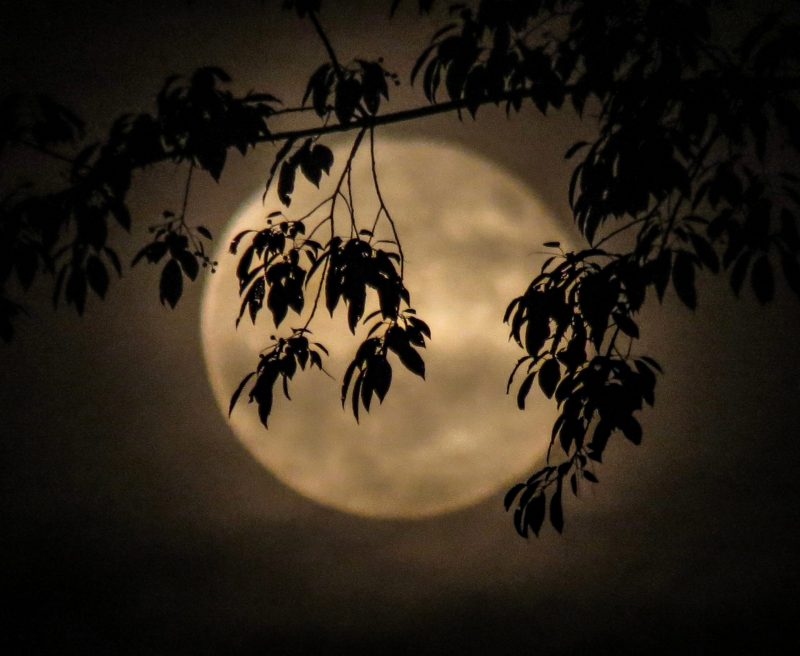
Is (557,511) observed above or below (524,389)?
below

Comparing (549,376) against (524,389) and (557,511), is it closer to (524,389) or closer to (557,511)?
(524,389)

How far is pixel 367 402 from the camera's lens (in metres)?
2.35

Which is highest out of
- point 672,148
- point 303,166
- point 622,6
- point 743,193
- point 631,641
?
point 622,6

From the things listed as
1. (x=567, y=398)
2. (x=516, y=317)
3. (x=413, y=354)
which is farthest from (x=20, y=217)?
(x=567, y=398)

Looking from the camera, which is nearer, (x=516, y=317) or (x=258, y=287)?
(x=516, y=317)

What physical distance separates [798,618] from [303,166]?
16942 mm

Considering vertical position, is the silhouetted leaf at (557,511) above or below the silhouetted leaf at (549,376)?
below

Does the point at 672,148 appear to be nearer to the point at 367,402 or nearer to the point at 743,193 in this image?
the point at 743,193

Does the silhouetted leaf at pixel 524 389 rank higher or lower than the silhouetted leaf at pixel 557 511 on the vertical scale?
higher

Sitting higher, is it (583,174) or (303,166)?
(303,166)

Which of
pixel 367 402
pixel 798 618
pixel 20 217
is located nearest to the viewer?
pixel 367 402

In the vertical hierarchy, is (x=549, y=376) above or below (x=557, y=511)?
above

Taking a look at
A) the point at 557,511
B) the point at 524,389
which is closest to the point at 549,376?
the point at 524,389

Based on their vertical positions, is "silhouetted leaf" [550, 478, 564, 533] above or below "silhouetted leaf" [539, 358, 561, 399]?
below
